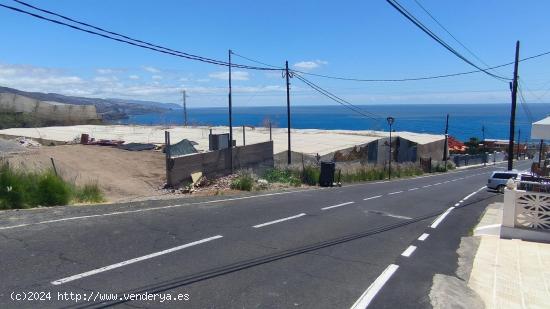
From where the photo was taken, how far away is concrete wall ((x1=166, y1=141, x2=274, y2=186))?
21641 mm

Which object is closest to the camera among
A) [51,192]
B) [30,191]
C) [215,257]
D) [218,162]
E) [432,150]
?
[215,257]

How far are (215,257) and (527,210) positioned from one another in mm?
7356

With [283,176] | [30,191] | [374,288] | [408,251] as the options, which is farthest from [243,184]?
[374,288]

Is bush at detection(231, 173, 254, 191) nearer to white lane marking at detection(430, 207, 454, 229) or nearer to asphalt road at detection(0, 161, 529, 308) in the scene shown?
asphalt road at detection(0, 161, 529, 308)

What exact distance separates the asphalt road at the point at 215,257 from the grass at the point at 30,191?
3.62 feet

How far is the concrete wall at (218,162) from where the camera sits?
21641 mm

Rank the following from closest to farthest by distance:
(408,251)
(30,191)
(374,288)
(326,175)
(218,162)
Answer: (374,288) → (408,251) → (30,191) → (218,162) → (326,175)

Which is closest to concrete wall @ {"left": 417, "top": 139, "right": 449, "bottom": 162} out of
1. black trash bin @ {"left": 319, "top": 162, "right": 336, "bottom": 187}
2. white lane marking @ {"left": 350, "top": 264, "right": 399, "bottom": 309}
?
black trash bin @ {"left": 319, "top": 162, "right": 336, "bottom": 187}

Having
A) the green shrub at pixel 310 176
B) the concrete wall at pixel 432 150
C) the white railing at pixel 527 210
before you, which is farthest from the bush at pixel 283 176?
the concrete wall at pixel 432 150

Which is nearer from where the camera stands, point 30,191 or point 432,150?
point 30,191

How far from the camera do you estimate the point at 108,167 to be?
24.9 m

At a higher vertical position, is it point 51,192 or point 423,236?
point 51,192

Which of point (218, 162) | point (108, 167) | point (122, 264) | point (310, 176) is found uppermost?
point (218, 162)

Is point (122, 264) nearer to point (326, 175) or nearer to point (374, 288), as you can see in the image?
point (374, 288)
